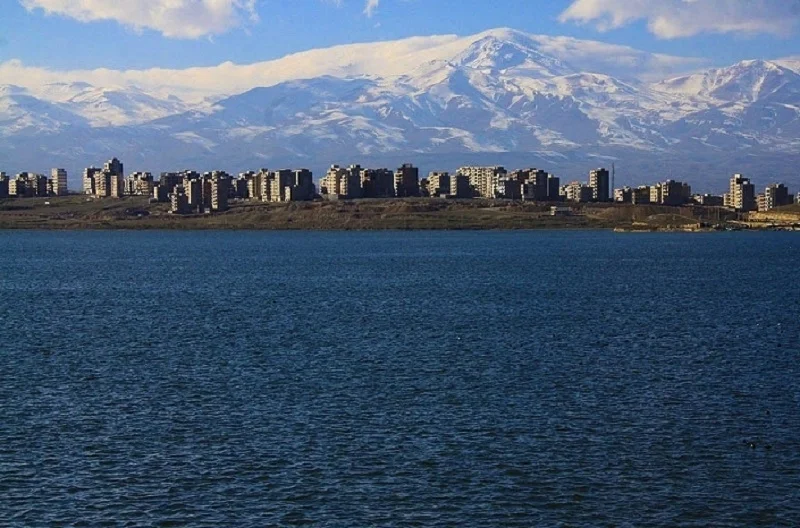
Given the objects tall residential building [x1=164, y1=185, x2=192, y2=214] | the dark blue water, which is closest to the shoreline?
tall residential building [x1=164, y1=185, x2=192, y2=214]

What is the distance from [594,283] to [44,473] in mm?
49032

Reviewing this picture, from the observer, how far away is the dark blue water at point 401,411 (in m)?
19.5

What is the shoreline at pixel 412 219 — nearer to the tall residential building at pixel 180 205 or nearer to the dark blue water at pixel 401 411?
the tall residential building at pixel 180 205

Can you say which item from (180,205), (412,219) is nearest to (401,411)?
(412,219)

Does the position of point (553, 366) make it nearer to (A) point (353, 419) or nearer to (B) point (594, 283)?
(A) point (353, 419)

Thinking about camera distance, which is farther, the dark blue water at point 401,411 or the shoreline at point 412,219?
the shoreline at point 412,219

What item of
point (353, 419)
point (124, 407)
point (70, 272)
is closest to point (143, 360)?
point (124, 407)

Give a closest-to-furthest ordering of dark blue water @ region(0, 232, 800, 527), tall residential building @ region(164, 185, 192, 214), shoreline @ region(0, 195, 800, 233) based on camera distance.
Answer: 1. dark blue water @ region(0, 232, 800, 527)
2. shoreline @ region(0, 195, 800, 233)
3. tall residential building @ region(164, 185, 192, 214)

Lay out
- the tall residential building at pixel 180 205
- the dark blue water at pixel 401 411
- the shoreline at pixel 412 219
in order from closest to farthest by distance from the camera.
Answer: the dark blue water at pixel 401 411, the shoreline at pixel 412 219, the tall residential building at pixel 180 205

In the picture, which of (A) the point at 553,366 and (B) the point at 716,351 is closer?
(A) the point at 553,366

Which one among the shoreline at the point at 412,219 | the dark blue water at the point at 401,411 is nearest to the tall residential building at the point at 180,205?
the shoreline at the point at 412,219

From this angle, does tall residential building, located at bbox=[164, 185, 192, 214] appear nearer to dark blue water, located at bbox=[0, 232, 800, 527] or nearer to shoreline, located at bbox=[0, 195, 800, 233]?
shoreline, located at bbox=[0, 195, 800, 233]

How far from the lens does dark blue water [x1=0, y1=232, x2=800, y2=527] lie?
1947 cm

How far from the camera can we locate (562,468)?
21516 millimetres
